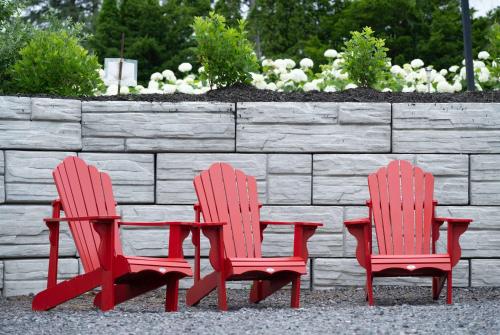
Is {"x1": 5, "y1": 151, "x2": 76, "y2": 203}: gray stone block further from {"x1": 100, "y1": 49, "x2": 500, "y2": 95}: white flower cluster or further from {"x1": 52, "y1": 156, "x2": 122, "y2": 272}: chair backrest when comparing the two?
Answer: {"x1": 100, "y1": 49, "x2": 500, "y2": 95}: white flower cluster

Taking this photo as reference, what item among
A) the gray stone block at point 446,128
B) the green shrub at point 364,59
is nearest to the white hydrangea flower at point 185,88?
the green shrub at point 364,59

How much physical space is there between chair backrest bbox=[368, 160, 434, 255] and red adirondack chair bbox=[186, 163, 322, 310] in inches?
27.2

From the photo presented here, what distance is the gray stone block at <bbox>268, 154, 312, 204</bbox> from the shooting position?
673cm

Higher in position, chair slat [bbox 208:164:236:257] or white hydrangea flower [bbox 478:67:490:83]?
white hydrangea flower [bbox 478:67:490:83]

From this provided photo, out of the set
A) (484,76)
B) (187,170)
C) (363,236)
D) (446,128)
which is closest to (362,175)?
(446,128)

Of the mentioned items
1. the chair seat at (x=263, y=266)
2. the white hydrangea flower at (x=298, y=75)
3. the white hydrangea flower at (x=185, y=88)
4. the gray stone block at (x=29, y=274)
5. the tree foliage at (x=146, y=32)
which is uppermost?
the tree foliage at (x=146, y=32)

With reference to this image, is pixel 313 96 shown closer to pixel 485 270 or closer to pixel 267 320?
pixel 485 270

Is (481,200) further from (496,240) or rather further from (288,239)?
(288,239)

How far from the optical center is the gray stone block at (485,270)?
6805mm

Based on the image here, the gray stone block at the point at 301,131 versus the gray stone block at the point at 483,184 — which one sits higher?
the gray stone block at the point at 301,131

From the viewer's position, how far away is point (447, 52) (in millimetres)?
22484

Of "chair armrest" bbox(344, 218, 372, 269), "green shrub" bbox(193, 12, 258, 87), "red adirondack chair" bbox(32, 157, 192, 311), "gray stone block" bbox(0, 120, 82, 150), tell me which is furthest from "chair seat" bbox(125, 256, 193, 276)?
"green shrub" bbox(193, 12, 258, 87)

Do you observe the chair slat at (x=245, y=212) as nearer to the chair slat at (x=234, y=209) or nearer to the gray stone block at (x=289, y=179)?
the chair slat at (x=234, y=209)

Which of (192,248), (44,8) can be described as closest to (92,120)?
(192,248)
